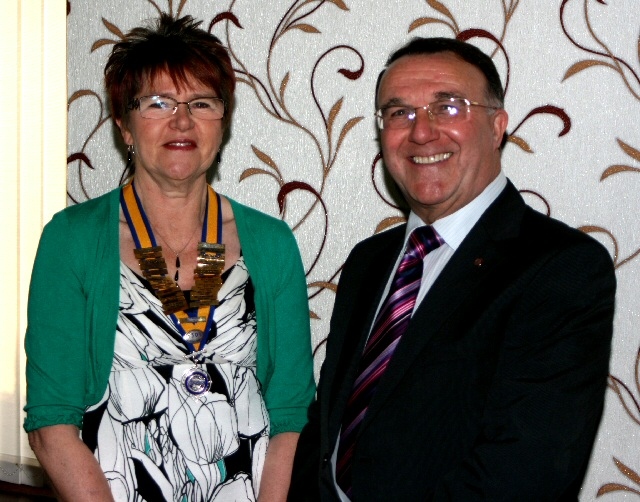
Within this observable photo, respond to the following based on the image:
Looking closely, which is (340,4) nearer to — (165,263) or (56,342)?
(165,263)

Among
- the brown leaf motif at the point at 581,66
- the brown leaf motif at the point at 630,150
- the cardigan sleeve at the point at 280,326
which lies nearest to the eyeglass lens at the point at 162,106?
the cardigan sleeve at the point at 280,326

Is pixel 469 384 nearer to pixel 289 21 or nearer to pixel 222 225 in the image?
pixel 222 225

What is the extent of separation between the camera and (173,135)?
6.72ft

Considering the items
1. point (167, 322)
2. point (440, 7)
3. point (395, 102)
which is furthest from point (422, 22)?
point (167, 322)

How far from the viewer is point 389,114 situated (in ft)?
6.48

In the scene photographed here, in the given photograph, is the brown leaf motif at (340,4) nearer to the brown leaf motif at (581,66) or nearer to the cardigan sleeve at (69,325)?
the brown leaf motif at (581,66)

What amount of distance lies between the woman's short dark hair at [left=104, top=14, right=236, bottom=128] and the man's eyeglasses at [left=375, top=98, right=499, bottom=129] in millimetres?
422

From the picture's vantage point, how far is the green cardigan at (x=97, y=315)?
1971 millimetres

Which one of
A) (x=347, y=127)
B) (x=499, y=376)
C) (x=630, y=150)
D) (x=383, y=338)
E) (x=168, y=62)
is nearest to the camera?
Answer: (x=499, y=376)

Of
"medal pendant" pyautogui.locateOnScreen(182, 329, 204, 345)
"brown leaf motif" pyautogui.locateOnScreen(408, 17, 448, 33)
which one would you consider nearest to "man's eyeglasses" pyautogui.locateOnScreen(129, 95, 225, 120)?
"medal pendant" pyautogui.locateOnScreen(182, 329, 204, 345)

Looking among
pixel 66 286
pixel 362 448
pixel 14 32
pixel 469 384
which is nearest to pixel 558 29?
pixel 469 384

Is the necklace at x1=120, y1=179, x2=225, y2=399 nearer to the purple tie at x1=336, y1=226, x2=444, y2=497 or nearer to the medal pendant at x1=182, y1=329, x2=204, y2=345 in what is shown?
the medal pendant at x1=182, y1=329, x2=204, y2=345

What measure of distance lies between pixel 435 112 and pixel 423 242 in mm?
288

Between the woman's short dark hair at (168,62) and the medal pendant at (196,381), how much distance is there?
615 millimetres
